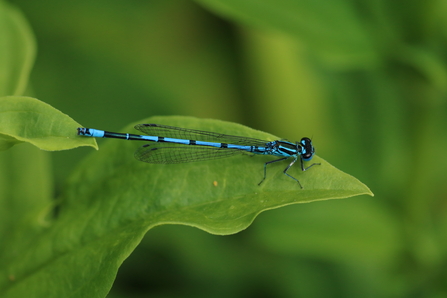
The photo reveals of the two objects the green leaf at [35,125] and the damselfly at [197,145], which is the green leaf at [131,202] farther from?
the green leaf at [35,125]

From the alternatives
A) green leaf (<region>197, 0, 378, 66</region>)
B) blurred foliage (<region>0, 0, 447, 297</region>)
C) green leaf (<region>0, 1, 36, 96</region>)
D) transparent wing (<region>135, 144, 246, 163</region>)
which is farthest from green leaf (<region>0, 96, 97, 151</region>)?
green leaf (<region>197, 0, 378, 66</region>)

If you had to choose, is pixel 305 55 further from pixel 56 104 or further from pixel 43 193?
pixel 43 193

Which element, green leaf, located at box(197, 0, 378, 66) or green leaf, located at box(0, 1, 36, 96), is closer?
green leaf, located at box(0, 1, 36, 96)

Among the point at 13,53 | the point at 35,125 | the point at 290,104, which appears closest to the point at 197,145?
the point at 13,53

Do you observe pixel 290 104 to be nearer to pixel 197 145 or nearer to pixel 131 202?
pixel 197 145

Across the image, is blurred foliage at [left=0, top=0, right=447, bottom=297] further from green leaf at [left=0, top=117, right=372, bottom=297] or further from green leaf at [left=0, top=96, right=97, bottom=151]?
green leaf at [left=0, top=96, right=97, bottom=151]

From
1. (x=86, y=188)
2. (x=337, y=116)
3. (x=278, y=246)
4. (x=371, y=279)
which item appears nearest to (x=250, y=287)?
(x=278, y=246)
